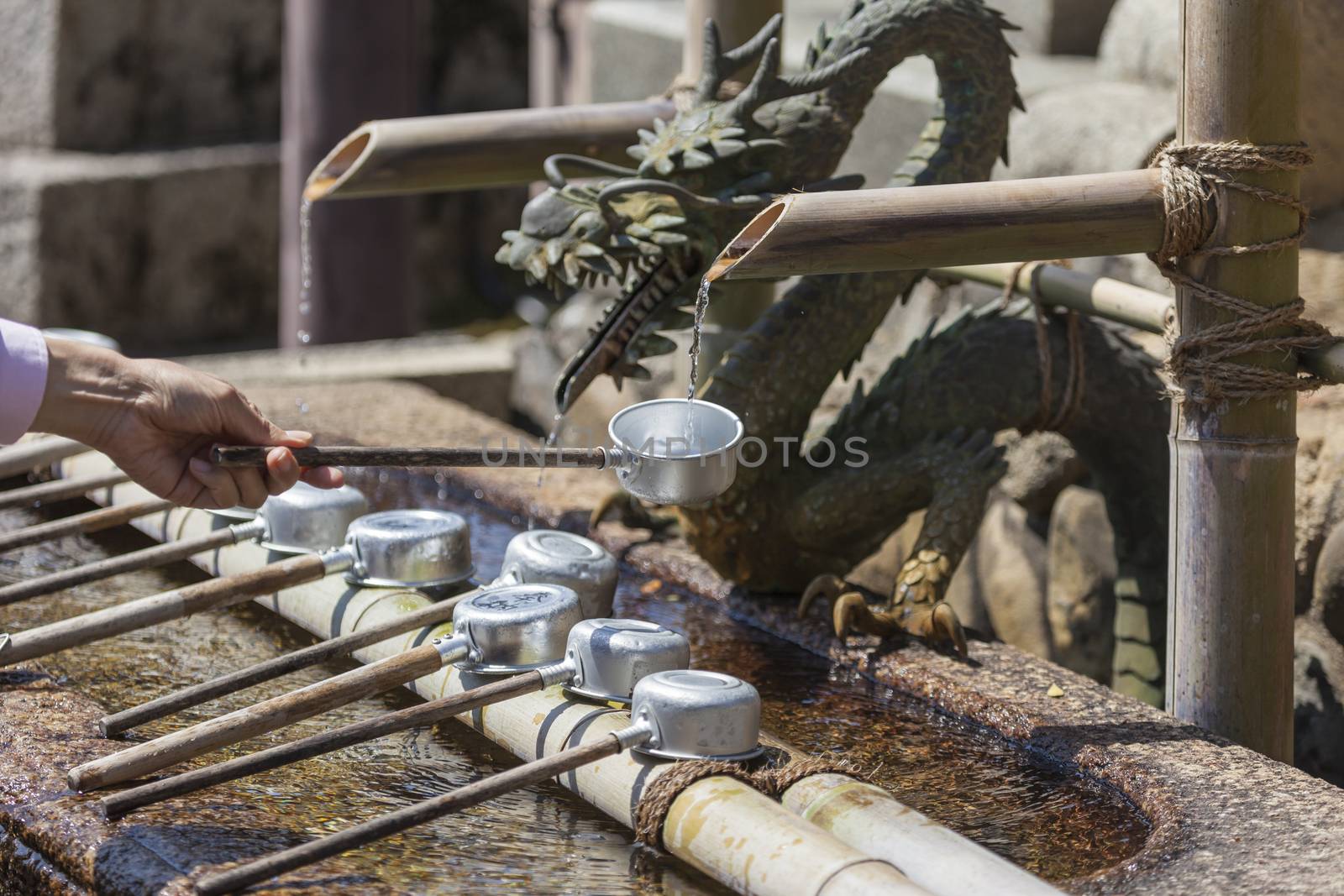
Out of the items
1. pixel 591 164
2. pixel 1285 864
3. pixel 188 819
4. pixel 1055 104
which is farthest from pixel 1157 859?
pixel 1055 104

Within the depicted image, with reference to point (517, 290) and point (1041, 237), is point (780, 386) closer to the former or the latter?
point (1041, 237)

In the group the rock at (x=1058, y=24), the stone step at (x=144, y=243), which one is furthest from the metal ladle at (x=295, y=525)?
the stone step at (x=144, y=243)

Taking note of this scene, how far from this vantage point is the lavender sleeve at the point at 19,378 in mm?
1794

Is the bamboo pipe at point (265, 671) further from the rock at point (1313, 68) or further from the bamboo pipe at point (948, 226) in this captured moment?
the rock at point (1313, 68)

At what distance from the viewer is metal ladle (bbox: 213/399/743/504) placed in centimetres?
192

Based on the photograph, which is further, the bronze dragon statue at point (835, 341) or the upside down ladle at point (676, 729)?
the bronze dragon statue at point (835, 341)

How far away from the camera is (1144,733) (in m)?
2.03

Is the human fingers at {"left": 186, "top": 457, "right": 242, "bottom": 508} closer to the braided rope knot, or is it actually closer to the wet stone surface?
the wet stone surface

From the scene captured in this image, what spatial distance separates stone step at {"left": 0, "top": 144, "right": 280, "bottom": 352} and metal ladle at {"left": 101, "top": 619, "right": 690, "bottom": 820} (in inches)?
227

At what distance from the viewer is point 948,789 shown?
1967 mm

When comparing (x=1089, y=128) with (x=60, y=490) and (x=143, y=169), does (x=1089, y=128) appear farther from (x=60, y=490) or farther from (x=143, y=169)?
(x=143, y=169)

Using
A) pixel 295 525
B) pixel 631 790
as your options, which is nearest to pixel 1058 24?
pixel 295 525

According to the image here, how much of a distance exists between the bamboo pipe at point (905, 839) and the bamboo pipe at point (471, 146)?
5.07 ft

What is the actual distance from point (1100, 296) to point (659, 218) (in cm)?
72
